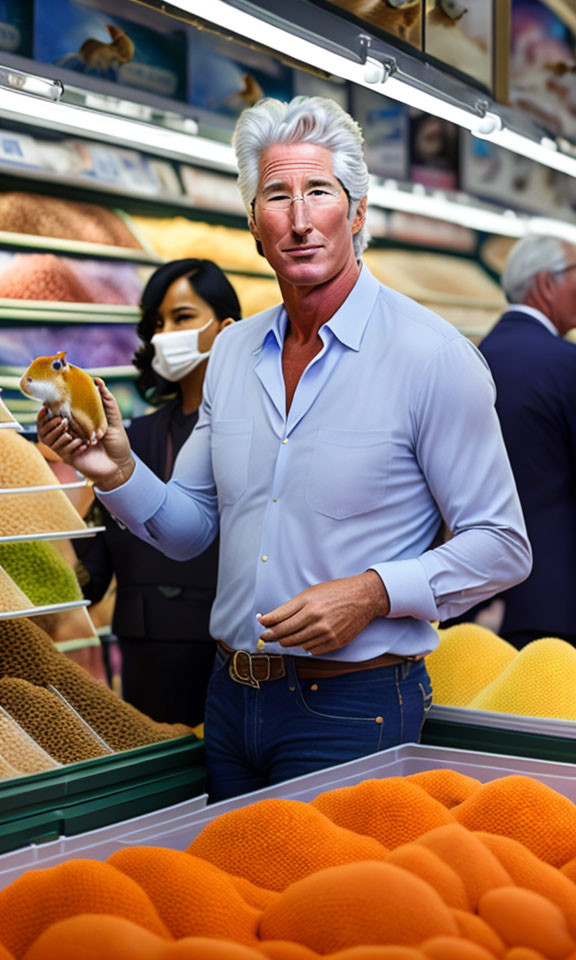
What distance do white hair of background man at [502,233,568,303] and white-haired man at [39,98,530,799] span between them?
172 centimetres

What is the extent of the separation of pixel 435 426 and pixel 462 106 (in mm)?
1147

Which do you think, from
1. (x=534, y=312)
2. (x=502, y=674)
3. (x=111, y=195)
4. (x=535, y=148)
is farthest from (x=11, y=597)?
(x=535, y=148)

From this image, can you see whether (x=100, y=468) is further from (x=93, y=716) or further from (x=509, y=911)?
(x=509, y=911)

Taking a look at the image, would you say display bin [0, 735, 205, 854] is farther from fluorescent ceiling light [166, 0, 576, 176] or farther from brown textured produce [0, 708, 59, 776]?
fluorescent ceiling light [166, 0, 576, 176]

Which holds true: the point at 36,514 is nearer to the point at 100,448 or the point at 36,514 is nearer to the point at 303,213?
the point at 100,448

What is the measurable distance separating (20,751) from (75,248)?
1.69 metres

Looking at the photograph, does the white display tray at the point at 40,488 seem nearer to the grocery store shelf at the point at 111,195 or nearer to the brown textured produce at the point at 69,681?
the brown textured produce at the point at 69,681

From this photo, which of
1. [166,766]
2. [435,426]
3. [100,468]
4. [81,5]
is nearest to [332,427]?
[435,426]

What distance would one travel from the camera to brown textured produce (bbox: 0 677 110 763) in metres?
1.67

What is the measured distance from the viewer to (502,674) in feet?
6.35

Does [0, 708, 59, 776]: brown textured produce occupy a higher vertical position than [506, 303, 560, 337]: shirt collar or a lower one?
lower

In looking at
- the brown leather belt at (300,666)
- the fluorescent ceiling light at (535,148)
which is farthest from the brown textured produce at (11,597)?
the fluorescent ceiling light at (535,148)

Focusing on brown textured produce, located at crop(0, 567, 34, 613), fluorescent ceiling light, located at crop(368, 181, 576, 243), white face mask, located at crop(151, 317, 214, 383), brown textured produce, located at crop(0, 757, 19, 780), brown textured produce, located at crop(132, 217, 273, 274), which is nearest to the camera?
brown textured produce, located at crop(0, 757, 19, 780)

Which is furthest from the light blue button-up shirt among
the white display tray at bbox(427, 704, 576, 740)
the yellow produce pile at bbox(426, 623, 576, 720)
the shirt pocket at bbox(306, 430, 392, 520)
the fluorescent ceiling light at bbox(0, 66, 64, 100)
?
the fluorescent ceiling light at bbox(0, 66, 64, 100)
